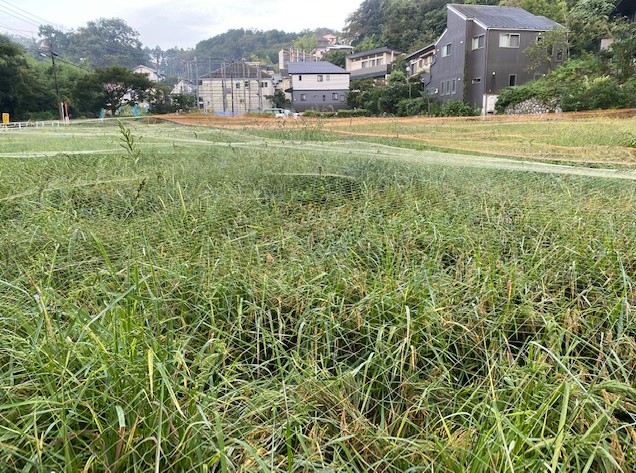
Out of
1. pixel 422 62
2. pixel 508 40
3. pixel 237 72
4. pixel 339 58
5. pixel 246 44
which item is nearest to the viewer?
pixel 508 40

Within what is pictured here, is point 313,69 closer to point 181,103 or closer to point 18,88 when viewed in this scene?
point 181,103

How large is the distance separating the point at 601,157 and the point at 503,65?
18810 millimetres

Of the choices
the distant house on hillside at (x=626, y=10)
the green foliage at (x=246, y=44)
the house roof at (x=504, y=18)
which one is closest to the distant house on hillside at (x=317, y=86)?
the house roof at (x=504, y=18)

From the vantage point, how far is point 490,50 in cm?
2027

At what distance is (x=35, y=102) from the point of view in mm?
20906

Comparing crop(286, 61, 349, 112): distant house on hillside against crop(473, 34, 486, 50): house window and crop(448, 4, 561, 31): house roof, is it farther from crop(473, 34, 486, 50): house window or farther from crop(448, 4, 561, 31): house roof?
crop(473, 34, 486, 50): house window

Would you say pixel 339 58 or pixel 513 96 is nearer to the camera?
pixel 513 96

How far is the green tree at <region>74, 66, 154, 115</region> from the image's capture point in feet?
66.5

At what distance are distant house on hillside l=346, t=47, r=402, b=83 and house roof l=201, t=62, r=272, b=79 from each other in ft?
28.1

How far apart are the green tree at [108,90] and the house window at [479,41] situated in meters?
16.2

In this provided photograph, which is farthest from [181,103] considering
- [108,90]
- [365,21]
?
[365,21]

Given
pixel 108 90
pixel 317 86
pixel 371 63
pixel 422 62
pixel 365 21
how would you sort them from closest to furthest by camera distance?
pixel 108 90, pixel 422 62, pixel 317 86, pixel 371 63, pixel 365 21

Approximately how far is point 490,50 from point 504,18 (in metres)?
2.24

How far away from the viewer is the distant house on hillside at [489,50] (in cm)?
2020
